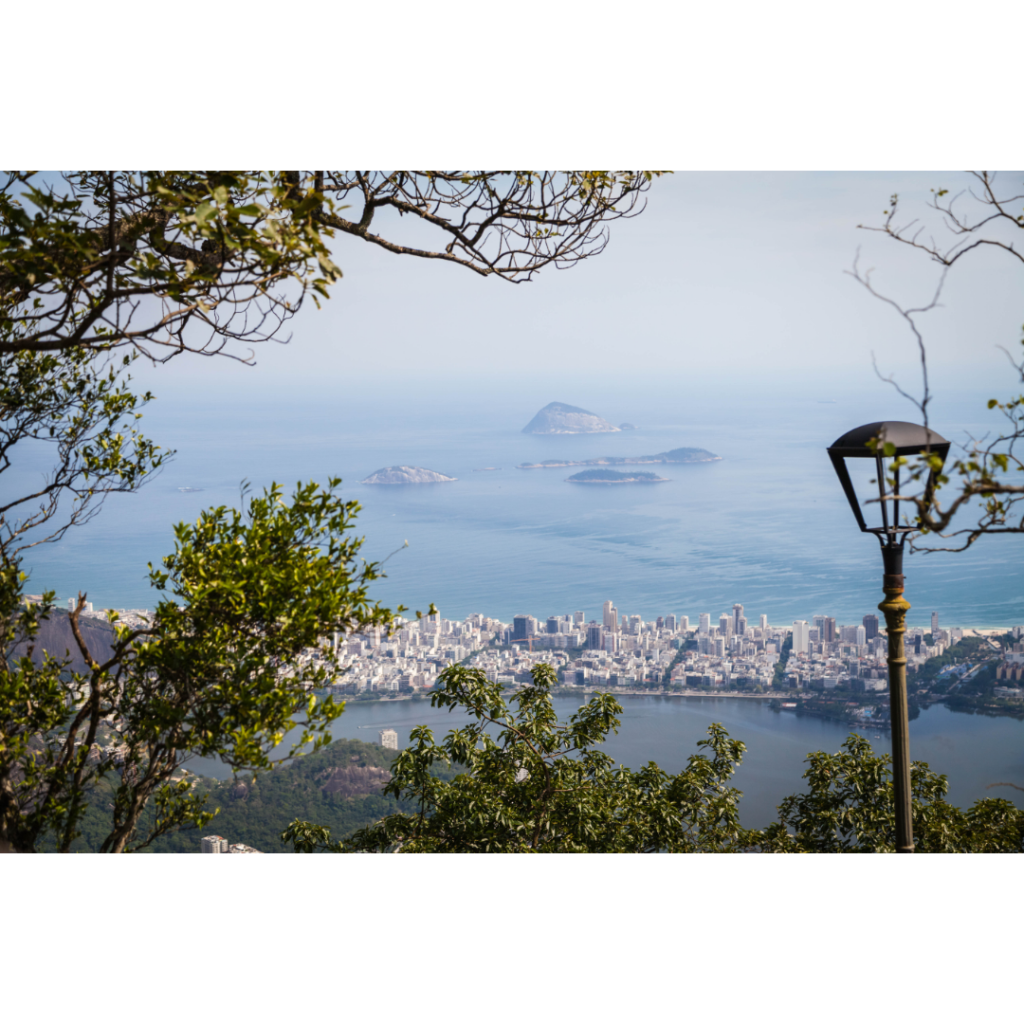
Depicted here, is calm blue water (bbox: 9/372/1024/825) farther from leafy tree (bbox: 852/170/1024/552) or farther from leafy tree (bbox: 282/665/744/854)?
leafy tree (bbox: 852/170/1024/552)

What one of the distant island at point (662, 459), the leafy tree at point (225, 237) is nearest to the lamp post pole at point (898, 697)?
the leafy tree at point (225, 237)

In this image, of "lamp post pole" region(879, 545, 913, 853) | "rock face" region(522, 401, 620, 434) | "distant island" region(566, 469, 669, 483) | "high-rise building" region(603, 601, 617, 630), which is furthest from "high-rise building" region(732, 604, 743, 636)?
"lamp post pole" region(879, 545, 913, 853)

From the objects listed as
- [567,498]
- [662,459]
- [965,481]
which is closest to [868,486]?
[965,481]

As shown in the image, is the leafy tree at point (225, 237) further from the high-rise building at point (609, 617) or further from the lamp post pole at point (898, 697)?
the high-rise building at point (609, 617)

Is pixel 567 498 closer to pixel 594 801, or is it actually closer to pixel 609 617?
pixel 609 617
